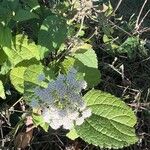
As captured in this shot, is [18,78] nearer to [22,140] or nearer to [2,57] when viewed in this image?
[2,57]

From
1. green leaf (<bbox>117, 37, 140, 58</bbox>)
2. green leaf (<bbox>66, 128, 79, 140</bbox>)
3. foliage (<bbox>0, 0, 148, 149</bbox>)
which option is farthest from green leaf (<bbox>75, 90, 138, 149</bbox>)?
green leaf (<bbox>117, 37, 140, 58</bbox>)

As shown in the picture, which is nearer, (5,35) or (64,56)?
(5,35)

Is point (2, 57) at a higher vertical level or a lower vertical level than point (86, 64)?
higher

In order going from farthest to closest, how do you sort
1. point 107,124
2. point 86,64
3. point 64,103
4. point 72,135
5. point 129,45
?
point 129,45
point 86,64
point 72,135
point 107,124
point 64,103

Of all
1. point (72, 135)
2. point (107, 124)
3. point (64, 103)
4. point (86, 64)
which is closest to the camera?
point (64, 103)

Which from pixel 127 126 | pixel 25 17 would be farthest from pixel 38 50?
pixel 127 126

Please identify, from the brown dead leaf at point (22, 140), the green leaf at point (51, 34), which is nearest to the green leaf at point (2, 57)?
the green leaf at point (51, 34)

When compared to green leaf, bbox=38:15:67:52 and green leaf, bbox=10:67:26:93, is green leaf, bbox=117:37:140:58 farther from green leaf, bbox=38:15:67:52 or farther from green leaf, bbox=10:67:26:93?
green leaf, bbox=10:67:26:93

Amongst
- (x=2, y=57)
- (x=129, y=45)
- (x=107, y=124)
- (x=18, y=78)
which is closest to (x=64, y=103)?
(x=107, y=124)
